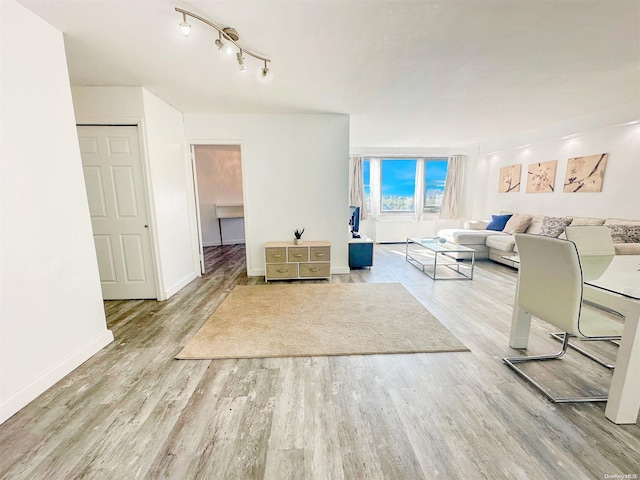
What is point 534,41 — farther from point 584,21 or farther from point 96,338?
point 96,338

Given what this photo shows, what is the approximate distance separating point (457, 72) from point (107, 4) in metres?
2.68

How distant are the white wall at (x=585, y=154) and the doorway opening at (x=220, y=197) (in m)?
5.95

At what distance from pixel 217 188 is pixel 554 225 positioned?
6.70 meters

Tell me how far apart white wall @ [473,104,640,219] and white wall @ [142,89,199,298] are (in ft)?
19.8

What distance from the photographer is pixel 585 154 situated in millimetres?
4027

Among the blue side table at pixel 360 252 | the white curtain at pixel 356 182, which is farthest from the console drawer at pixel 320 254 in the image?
the white curtain at pixel 356 182

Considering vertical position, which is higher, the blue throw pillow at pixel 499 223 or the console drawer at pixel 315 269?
the blue throw pillow at pixel 499 223

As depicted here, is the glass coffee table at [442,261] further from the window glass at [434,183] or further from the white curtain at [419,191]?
the window glass at [434,183]

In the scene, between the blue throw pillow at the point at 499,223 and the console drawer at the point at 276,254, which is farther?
the blue throw pillow at the point at 499,223

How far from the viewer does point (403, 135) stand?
5062 millimetres

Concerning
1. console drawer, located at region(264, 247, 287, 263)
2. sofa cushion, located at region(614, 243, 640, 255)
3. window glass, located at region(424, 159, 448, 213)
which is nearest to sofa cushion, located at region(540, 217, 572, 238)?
sofa cushion, located at region(614, 243, 640, 255)

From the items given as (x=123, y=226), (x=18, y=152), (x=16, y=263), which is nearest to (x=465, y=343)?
(x=16, y=263)

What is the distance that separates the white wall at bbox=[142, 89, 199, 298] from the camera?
2920 mm

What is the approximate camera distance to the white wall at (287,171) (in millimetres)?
3691
